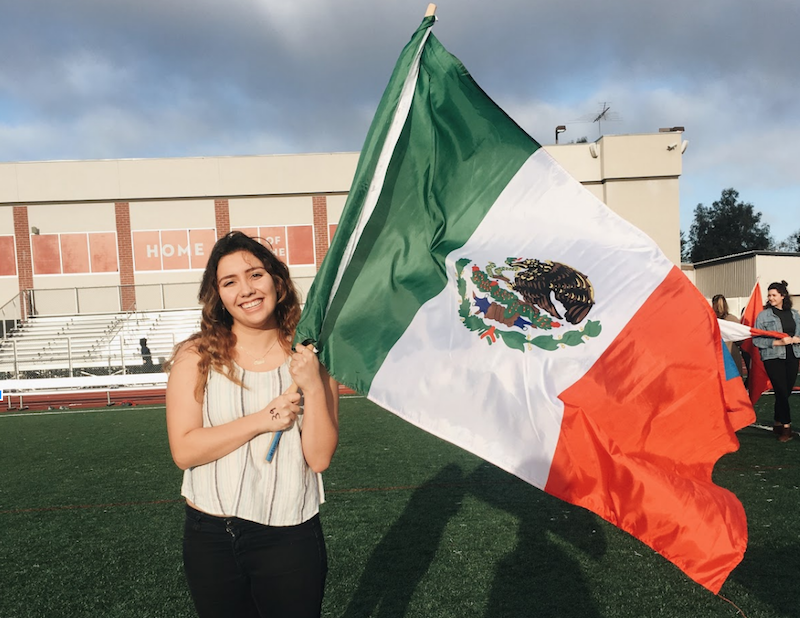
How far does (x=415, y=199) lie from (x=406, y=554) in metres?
3.14

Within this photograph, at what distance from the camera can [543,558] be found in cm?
499

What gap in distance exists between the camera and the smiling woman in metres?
2.26

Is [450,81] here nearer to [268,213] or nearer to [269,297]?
[269,297]

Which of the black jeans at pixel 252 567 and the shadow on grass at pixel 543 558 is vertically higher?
the black jeans at pixel 252 567

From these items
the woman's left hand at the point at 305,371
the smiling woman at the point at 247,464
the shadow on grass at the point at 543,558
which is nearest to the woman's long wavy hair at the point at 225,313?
the smiling woman at the point at 247,464

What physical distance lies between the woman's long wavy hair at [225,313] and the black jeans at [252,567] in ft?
1.51

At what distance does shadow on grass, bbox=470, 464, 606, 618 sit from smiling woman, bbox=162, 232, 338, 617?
2.23m

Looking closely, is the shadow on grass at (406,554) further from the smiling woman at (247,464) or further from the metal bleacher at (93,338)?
the metal bleacher at (93,338)

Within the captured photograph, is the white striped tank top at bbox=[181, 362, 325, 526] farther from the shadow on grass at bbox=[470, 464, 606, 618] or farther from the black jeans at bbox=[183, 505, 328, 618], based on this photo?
the shadow on grass at bbox=[470, 464, 606, 618]

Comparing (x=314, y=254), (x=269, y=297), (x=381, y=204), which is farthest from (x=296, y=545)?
(x=314, y=254)

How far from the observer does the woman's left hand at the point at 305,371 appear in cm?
228

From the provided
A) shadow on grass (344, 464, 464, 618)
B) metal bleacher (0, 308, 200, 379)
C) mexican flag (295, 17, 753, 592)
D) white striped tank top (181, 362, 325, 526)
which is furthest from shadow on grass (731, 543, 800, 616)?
metal bleacher (0, 308, 200, 379)

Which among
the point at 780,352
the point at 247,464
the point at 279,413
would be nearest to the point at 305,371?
the point at 279,413

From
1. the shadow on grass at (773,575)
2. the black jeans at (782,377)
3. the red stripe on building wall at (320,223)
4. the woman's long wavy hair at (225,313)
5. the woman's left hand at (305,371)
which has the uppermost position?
the red stripe on building wall at (320,223)
